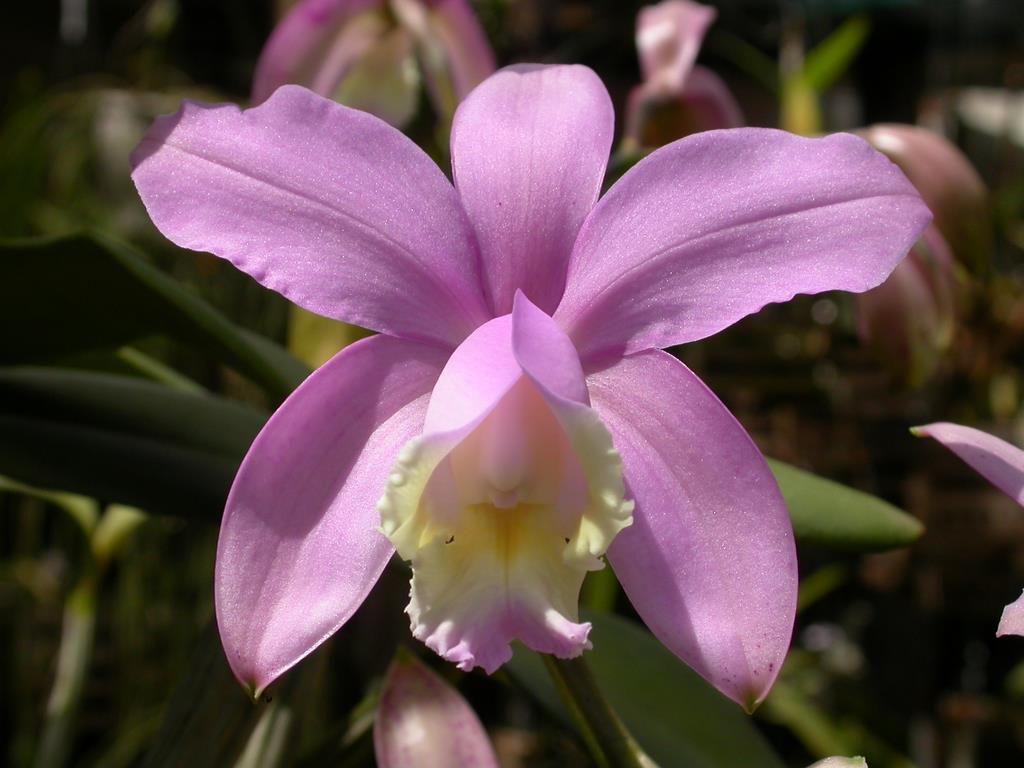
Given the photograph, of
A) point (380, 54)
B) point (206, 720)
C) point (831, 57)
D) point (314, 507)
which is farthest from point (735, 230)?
point (831, 57)

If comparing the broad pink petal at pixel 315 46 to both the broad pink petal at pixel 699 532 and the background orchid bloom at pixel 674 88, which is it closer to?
the background orchid bloom at pixel 674 88

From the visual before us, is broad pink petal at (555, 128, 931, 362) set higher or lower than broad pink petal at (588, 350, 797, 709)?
higher

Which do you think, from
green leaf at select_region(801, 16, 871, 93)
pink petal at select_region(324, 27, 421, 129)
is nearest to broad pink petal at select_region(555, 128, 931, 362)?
pink petal at select_region(324, 27, 421, 129)

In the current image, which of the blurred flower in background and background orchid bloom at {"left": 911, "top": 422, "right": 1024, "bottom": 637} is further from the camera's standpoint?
the blurred flower in background

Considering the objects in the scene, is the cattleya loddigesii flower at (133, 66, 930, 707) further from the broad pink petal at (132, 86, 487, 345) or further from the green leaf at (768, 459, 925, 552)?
the green leaf at (768, 459, 925, 552)

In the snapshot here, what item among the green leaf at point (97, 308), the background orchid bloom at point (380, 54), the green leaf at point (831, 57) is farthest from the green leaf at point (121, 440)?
the green leaf at point (831, 57)

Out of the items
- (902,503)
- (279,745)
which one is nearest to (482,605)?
(279,745)
